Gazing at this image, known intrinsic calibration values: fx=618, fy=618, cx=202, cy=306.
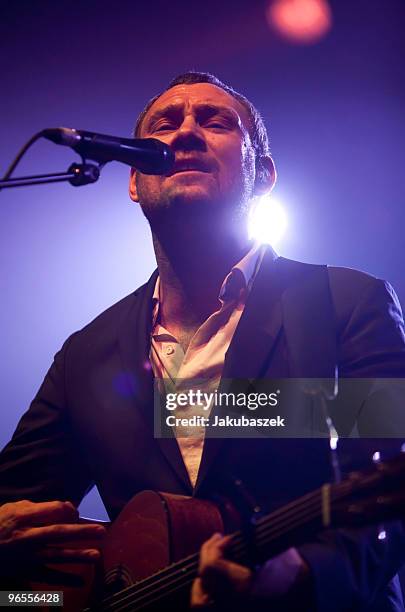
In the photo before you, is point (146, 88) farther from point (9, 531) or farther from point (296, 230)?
point (9, 531)

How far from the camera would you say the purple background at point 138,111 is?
275cm

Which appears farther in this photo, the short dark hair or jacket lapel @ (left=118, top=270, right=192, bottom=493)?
the short dark hair

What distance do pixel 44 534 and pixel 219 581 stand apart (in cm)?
74

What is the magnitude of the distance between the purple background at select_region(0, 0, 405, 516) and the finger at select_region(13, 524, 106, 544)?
2.81ft

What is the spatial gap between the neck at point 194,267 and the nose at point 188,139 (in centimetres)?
27

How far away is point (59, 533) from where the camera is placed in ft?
5.56

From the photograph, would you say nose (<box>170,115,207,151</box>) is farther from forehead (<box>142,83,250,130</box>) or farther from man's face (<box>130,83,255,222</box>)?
forehead (<box>142,83,250,130</box>)

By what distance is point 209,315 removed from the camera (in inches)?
82.2

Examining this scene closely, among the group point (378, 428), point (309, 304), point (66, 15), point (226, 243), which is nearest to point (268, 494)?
point (378, 428)

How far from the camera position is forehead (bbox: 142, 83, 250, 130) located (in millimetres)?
2123

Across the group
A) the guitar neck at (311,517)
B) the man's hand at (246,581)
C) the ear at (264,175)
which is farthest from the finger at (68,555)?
the ear at (264,175)

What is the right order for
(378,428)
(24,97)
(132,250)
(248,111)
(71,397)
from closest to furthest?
(378,428) → (71,397) → (248,111) → (132,250) → (24,97)

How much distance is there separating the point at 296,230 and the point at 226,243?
0.71m

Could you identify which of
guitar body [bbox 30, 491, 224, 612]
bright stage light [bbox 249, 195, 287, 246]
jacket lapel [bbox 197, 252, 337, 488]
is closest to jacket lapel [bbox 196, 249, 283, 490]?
jacket lapel [bbox 197, 252, 337, 488]
